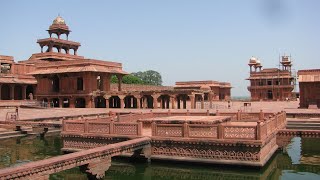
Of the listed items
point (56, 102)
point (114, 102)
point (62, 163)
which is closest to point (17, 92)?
point (56, 102)

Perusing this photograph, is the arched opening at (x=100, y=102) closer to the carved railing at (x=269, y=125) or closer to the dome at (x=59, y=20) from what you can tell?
the dome at (x=59, y=20)

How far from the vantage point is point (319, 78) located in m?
36.7

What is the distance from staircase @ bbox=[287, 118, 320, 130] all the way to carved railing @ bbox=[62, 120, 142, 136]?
13293mm

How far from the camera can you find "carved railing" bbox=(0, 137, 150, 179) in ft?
27.4

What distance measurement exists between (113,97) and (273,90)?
114 ft

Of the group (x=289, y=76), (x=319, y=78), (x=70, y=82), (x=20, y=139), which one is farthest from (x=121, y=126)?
(x=289, y=76)

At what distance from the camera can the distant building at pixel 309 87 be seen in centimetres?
3694

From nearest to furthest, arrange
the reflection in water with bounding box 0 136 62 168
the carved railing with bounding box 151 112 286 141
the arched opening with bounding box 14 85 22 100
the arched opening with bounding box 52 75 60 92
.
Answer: the carved railing with bounding box 151 112 286 141, the reflection in water with bounding box 0 136 62 168, the arched opening with bounding box 52 75 60 92, the arched opening with bounding box 14 85 22 100

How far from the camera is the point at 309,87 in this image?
3750cm

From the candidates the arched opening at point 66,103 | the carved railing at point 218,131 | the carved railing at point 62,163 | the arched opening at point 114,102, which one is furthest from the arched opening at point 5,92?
the carved railing at point 62,163

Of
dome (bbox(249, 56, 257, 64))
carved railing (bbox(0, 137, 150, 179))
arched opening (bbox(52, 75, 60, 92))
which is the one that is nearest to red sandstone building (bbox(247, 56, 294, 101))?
dome (bbox(249, 56, 257, 64))

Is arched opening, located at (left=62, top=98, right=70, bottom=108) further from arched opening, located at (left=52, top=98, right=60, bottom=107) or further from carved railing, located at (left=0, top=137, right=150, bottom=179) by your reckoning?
carved railing, located at (left=0, top=137, right=150, bottom=179)

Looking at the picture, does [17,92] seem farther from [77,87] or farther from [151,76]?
[151,76]

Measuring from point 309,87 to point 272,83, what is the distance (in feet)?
108
